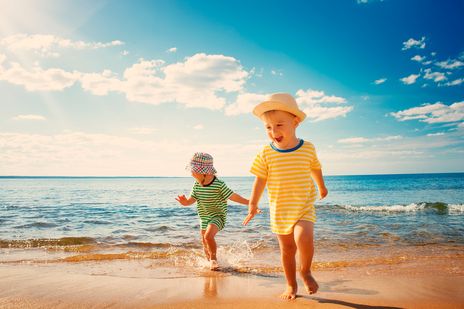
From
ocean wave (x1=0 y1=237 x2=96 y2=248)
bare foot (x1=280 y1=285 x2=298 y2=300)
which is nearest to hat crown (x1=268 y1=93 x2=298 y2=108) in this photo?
bare foot (x1=280 y1=285 x2=298 y2=300)

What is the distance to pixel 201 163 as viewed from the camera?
5066 mm

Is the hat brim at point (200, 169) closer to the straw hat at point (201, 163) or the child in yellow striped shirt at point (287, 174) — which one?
the straw hat at point (201, 163)

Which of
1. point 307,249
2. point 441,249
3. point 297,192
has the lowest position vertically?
point 441,249

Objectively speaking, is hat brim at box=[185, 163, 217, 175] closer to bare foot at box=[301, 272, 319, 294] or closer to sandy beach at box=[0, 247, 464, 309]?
sandy beach at box=[0, 247, 464, 309]

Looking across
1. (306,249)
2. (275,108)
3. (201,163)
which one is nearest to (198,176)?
(201,163)

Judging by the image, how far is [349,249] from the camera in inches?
260

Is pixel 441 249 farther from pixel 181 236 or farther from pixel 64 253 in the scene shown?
pixel 64 253

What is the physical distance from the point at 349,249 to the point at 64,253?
5545 millimetres

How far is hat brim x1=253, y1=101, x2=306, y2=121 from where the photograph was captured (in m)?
3.14

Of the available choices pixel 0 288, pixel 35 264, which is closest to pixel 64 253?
pixel 35 264

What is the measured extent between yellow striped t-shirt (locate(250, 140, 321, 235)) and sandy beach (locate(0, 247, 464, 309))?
0.80 m

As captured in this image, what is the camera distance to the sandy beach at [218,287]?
10.5 feet

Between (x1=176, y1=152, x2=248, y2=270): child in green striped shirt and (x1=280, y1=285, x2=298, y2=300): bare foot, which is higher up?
(x1=176, y1=152, x2=248, y2=270): child in green striped shirt

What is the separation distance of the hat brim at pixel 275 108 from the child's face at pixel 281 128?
0.16 ft
